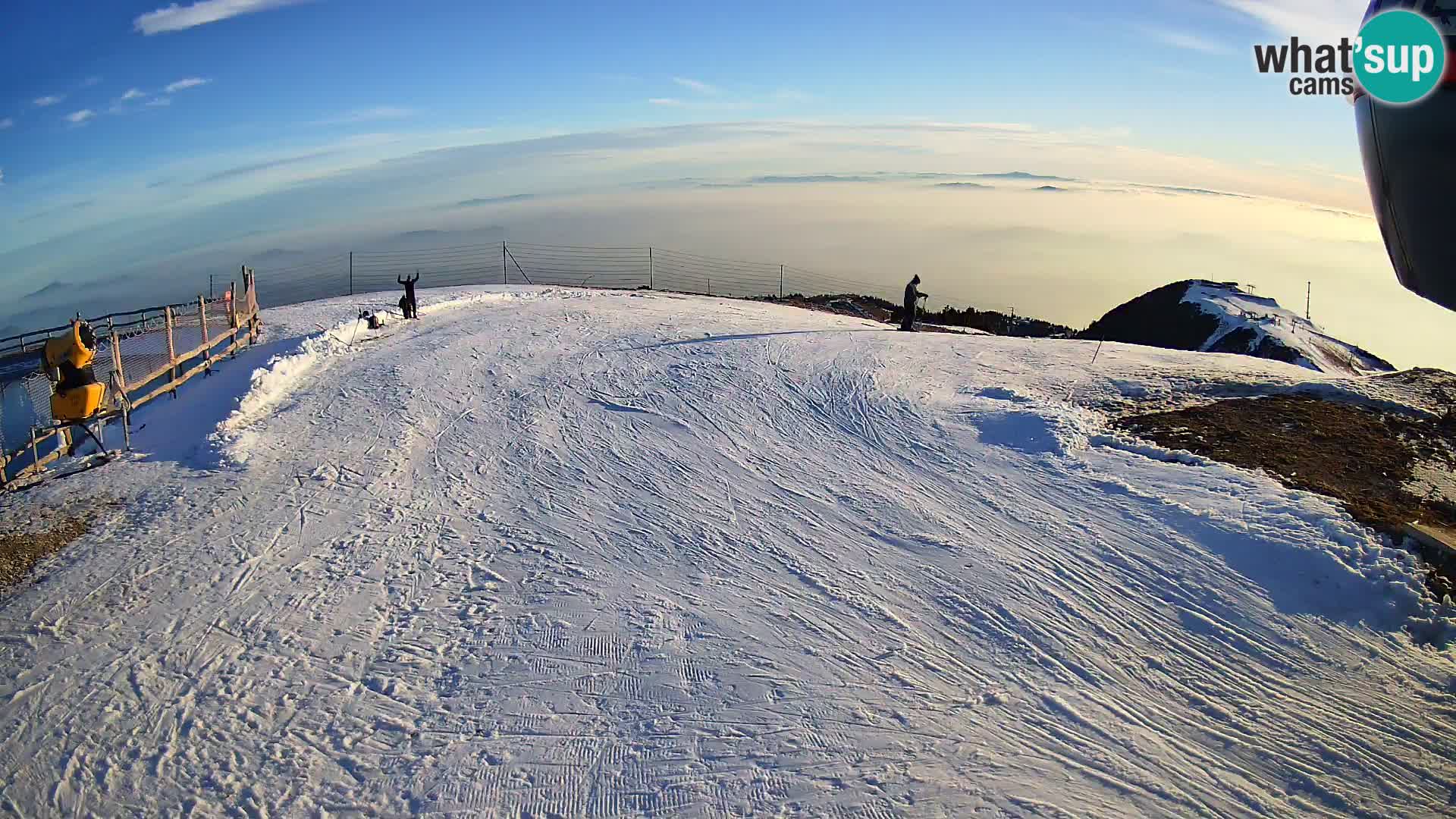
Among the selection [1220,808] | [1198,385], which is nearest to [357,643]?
[1220,808]

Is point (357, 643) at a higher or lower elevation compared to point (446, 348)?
lower

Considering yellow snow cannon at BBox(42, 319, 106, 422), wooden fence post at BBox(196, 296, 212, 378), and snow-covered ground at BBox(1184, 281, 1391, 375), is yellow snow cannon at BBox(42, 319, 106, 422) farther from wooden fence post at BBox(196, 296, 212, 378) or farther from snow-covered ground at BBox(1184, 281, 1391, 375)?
snow-covered ground at BBox(1184, 281, 1391, 375)

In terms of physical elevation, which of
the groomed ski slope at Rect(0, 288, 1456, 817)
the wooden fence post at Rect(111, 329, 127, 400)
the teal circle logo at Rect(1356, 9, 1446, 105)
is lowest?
the groomed ski slope at Rect(0, 288, 1456, 817)

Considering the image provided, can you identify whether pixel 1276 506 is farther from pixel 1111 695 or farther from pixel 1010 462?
pixel 1111 695

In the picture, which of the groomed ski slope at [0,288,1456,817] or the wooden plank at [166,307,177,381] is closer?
the groomed ski slope at [0,288,1456,817]

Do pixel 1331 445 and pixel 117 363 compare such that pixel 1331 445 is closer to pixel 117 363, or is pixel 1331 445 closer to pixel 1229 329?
pixel 1229 329

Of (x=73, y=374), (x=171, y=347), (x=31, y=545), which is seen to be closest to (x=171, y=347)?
(x=171, y=347)

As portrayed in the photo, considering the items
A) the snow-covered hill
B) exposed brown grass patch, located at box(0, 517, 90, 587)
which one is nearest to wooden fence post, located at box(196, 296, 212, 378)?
exposed brown grass patch, located at box(0, 517, 90, 587)
